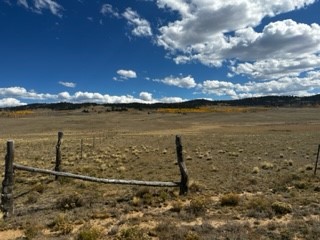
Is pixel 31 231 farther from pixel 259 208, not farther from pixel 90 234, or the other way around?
pixel 259 208

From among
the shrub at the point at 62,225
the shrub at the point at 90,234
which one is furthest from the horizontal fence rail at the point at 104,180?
the shrub at the point at 90,234

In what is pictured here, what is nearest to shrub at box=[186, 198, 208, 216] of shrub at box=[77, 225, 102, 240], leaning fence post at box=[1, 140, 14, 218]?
shrub at box=[77, 225, 102, 240]

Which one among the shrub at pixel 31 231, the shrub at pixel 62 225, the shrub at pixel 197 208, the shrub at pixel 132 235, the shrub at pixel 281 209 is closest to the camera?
the shrub at pixel 132 235

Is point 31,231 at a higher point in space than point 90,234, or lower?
lower

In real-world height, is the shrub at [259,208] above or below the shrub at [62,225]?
above

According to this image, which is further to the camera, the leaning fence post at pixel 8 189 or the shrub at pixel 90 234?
the leaning fence post at pixel 8 189

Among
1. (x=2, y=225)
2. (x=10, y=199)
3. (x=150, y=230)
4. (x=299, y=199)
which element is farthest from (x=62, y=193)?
(x=299, y=199)

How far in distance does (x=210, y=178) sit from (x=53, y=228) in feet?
30.9

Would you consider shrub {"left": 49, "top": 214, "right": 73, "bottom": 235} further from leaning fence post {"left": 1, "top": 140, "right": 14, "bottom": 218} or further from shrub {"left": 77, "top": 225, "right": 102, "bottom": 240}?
leaning fence post {"left": 1, "top": 140, "right": 14, "bottom": 218}

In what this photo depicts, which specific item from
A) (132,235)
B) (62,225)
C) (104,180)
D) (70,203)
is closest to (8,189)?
(70,203)

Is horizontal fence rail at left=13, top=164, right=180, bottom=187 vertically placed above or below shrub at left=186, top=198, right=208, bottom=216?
above

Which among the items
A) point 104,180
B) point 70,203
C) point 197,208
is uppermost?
point 104,180

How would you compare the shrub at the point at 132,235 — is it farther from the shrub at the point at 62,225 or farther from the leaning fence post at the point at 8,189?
the leaning fence post at the point at 8,189

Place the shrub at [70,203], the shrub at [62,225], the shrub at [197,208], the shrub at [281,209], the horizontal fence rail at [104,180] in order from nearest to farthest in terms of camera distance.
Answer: the shrub at [62,225]
the shrub at [281,209]
the shrub at [197,208]
the shrub at [70,203]
the horizontal fence rail at [104,180]
